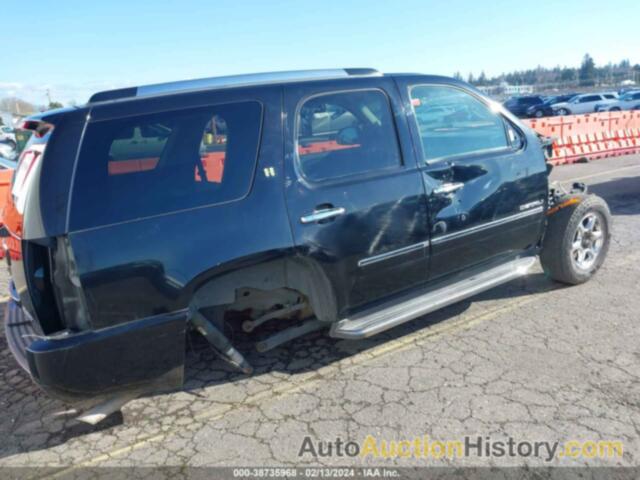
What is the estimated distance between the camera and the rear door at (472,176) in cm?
332

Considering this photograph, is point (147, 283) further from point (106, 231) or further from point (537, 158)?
point (537, 158)

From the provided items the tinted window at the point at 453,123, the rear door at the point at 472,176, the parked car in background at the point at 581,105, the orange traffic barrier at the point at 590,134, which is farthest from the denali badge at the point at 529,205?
the parked car in background at the point at 581,105

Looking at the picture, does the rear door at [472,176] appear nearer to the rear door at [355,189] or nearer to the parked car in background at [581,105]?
the rear door at [355,189]

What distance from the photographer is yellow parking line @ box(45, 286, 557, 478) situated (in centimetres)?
259

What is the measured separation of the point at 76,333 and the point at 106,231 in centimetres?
53

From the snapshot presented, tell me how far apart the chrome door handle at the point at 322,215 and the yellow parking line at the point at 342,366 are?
107 centimetres

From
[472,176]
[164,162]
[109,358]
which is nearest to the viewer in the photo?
[109,358]

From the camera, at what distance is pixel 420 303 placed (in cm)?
328

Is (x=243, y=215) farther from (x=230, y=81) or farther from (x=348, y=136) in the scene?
(x=348, y=136)

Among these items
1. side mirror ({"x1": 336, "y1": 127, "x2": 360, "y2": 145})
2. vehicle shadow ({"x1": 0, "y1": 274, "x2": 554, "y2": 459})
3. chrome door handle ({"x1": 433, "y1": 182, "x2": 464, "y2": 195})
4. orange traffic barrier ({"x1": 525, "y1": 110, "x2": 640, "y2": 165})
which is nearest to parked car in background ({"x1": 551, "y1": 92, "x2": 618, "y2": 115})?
orange traffic barrier ({"x1": 525, "y1": 110, "x2": 640, "y2": 165})

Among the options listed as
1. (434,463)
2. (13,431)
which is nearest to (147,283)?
(13,431)

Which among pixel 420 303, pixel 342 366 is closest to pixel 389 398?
pixel 342 366

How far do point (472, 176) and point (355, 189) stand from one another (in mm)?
997

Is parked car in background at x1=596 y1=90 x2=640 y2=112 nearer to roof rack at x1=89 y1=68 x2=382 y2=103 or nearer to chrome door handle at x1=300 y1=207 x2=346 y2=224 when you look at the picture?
roof rack at x1=89 y1=68 x2=382 y2=103
